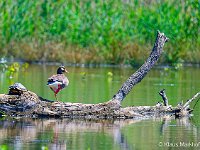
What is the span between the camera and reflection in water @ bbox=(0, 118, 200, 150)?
1221 cm

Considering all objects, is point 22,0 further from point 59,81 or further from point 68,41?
point 59,81

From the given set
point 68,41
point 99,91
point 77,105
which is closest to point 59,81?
point 77,105

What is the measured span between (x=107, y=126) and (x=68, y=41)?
17.5 m

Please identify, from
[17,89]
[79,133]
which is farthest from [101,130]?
[17,89]

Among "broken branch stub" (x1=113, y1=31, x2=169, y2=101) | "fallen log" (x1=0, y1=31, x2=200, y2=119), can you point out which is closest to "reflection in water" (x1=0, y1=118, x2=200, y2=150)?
"fallen log" (x1=0, y1=31, x2=200, y2=119)

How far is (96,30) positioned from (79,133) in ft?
61.3

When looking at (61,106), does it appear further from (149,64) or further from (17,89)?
(149,64)

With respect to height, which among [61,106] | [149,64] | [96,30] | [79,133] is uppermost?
[96,30]

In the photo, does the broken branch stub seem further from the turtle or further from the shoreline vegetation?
the shoreline vegetation

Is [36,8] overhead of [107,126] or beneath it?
overhead

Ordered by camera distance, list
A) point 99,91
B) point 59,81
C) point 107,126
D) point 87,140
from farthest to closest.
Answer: point 99,91 < point 59,81 < point 107,126 < point 87,140

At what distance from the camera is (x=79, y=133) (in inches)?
526

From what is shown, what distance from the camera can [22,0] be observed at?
3238cm

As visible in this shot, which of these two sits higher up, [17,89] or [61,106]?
[17,89]
